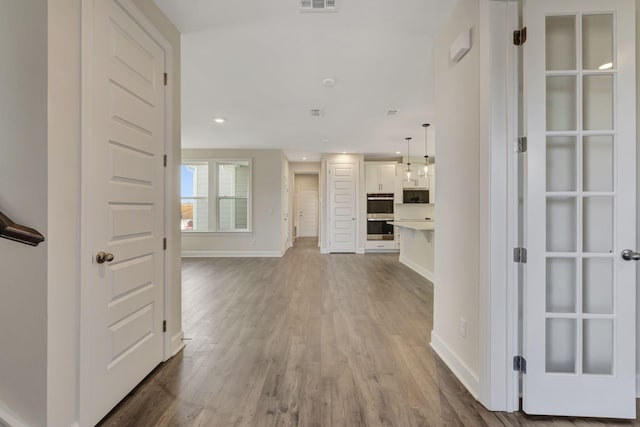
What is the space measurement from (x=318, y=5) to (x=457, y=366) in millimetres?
2823

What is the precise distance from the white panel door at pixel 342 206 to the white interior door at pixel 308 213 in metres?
4.12

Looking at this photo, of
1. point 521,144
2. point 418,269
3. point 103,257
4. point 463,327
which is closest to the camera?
point 103,257

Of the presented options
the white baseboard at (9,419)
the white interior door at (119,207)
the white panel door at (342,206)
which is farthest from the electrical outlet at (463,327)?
the white panel door at (342,206)

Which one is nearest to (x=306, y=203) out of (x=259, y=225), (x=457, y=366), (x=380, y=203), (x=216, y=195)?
(x=380, y=203)

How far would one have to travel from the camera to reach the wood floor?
63.5 inches

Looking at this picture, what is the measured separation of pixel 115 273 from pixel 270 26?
2180 millimetres

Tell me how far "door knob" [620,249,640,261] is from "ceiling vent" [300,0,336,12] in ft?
7.95

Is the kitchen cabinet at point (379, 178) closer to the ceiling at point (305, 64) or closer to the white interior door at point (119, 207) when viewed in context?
the ceiling at point (305, 64)

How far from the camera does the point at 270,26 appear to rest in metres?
2.36

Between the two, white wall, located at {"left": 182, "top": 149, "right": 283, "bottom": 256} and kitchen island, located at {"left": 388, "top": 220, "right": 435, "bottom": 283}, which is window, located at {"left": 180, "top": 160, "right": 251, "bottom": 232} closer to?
white wall, located at {"left": 182, "top": 149, "right": 283, "bottom": 256}

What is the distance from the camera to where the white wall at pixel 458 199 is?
1.82 m

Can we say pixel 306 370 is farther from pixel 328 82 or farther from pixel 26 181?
pixel 328 82

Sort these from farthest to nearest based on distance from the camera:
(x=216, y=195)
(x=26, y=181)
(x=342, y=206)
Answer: (x=342, y=206), (x=216, y=195), (x=26, y=181)

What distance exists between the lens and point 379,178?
7930mm
